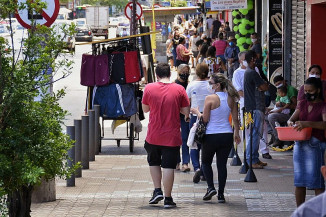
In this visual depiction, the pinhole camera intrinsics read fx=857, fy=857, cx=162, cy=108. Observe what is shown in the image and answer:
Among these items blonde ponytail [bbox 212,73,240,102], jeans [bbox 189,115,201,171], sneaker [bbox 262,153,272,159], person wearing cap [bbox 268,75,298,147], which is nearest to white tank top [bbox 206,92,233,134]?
blonde ponytail [bbox 212,73,240,102]

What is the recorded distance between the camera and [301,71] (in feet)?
62.4

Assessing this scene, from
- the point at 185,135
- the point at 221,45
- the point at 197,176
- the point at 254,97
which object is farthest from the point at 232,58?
the point at 197,176

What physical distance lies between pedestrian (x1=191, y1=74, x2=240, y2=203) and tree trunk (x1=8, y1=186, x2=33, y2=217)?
9.38ft

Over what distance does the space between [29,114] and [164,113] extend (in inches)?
116

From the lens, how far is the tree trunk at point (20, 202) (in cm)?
833

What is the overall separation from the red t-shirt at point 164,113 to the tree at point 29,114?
2248 mm

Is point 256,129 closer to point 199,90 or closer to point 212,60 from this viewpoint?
point 199,90

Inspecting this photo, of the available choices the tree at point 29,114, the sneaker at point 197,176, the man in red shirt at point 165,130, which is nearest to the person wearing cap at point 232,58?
the sneaker at point 197,176

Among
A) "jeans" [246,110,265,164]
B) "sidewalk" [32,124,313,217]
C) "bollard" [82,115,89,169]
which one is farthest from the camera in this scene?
"bollard" [82,115,89,169]

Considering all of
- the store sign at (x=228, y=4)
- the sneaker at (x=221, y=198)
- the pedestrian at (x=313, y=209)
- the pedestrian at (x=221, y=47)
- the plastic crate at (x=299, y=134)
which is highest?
the store sign at (x=228, y=4)

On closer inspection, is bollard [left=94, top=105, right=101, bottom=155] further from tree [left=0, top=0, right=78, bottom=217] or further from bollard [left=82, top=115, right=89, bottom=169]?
tree [left=0, top=0, right=78, bottom=217]

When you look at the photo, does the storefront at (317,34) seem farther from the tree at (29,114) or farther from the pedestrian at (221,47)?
the pedestrian at (221,47)

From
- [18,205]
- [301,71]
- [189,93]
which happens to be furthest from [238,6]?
[18,205]

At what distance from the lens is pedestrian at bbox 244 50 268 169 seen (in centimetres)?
1338
